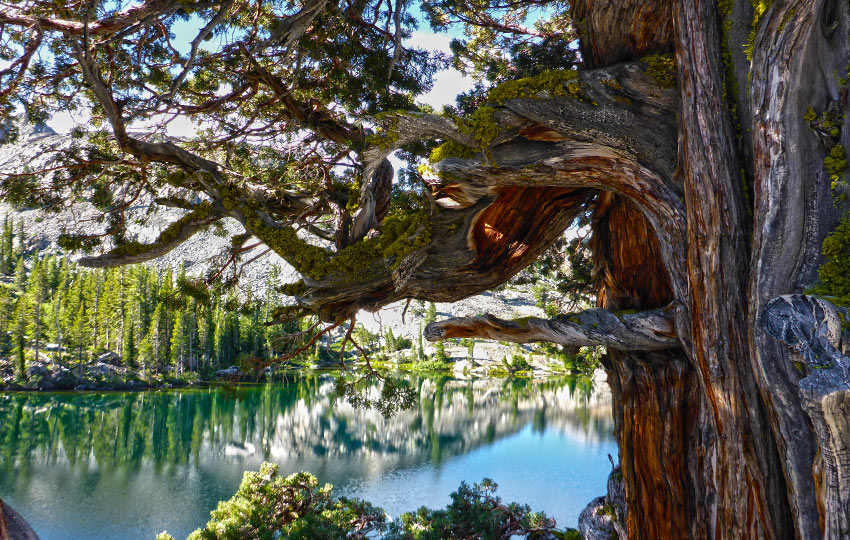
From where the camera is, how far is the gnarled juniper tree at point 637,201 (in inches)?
73.7

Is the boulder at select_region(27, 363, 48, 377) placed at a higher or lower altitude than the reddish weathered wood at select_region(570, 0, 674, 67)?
lower

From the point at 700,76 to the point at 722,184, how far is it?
0.52 meters

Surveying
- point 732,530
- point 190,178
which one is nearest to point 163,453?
point 190,178

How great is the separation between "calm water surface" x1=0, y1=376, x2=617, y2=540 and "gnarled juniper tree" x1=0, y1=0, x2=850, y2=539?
2.35 meters

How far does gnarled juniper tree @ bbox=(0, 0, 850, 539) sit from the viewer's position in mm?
1871

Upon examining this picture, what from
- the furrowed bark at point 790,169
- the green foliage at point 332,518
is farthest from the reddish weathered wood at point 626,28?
the green foliage at point 332,518

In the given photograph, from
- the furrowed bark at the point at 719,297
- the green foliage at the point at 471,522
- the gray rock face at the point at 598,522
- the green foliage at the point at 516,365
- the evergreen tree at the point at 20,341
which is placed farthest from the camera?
the green foliage at the point at 516,365

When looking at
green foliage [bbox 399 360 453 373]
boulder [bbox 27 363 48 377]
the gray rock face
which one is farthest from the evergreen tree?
the gray rock face

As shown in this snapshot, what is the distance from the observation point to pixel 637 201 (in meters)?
2.58

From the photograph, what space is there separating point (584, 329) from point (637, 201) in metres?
0.72

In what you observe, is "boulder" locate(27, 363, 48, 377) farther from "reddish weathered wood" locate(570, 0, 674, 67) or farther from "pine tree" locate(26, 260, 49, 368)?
"reddish weathered wood" locate(570, 0, 674, 67)

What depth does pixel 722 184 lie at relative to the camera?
6.97 ft

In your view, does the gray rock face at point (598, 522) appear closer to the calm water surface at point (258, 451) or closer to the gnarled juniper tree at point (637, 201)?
the gnarled juniper tree at point (637, 201)

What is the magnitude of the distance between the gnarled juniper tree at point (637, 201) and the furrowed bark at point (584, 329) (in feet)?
0.04
